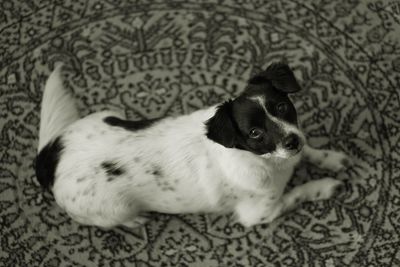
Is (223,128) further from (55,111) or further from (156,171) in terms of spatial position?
(55,111)

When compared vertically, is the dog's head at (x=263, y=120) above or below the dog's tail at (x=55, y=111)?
above

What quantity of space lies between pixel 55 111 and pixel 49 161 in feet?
1.40

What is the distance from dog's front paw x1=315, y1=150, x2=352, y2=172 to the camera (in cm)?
305

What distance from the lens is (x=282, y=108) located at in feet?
7.80

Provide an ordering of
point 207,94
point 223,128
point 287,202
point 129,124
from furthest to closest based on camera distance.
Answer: point 207,94, point 287,202, point 129,124, point 223,128

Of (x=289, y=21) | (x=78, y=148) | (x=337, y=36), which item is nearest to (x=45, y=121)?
(x=78, y=148)

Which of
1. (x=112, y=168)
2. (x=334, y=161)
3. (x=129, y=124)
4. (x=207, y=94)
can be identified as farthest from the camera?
(x=207, y=94)

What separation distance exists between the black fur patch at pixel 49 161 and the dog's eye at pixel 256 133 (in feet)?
3.21

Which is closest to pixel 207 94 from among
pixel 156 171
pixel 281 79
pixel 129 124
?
pixel 129 124

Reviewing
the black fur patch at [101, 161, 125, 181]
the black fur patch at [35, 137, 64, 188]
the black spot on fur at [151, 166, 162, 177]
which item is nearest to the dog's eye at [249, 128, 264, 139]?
the black spot on fur at [151, 166, 162, 177]

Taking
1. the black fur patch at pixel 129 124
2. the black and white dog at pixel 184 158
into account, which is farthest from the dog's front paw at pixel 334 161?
the black fur patch at pixel 129 124

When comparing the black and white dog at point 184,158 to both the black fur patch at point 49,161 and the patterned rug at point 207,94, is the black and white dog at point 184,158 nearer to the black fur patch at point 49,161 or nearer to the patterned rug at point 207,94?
the black fur patch at point 49,161

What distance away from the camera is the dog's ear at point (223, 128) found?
231cm

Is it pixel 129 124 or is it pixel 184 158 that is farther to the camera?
pixel 129 124
